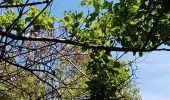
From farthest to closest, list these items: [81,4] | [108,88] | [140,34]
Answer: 1. [81,4]
2. [108,88]
3. [140,34]

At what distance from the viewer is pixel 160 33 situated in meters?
4.64

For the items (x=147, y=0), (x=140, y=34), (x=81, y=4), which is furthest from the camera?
(x=81, y=4)

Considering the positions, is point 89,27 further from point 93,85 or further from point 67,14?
→ point 93,85

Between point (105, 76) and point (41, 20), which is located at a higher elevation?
point (41, 20)

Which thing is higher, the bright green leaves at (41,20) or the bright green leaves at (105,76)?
the bright green leaves at (41,20)

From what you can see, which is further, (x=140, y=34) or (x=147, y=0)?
(x=140, y=34)

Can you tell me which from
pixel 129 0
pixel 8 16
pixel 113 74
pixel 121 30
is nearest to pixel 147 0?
pixel 129 0

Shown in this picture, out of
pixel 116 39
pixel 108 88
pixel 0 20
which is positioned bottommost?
pixel 108 88

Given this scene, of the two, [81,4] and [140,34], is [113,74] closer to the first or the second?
[140,34]

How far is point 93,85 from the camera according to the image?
522 centimetres

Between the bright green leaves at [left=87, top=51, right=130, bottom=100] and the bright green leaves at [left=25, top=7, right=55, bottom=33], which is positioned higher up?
the bright green leaves at [left=25, top=7, right=55, bottom=33]

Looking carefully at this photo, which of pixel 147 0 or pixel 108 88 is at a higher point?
pixel 147 0

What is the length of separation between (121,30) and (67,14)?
0.84 m

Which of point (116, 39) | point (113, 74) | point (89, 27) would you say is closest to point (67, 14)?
point (89, 27)
